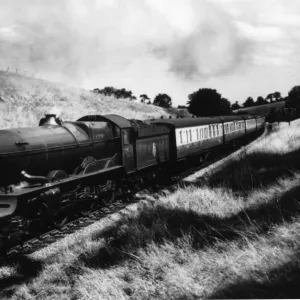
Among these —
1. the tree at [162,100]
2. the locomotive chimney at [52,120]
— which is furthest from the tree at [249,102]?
the locomotive chimney at [52,120]

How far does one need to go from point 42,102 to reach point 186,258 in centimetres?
2512

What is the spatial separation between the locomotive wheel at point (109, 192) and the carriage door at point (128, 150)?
0.70 m

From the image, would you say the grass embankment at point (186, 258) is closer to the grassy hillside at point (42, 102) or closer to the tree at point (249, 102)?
the grassy hillside at point (42, 102)

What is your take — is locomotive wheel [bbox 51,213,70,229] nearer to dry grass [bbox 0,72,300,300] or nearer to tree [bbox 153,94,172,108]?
dry grass [bbox 0,72,300,300]

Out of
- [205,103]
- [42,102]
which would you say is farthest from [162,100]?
[42,102]

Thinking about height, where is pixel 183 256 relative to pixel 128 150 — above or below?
below

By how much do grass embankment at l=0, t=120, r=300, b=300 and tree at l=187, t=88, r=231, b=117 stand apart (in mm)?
56475

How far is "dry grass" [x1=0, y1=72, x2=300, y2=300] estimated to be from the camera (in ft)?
14.1

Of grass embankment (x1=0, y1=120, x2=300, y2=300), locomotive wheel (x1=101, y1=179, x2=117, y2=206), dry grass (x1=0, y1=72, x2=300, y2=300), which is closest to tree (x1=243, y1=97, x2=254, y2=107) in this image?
locomotive wheel (x1=101, y1=179, x2=117, y2=206)

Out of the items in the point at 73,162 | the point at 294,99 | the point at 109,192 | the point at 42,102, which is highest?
the point at 294,99

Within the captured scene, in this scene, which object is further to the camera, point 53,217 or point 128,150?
point 128,150

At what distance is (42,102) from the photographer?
91.5ft

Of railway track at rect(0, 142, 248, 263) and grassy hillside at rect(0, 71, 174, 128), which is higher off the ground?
grassy hillside at rect(0, 71, 174, 128)

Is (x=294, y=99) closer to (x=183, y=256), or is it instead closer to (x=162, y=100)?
(x=162, y=100)
